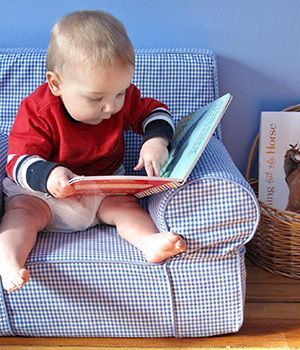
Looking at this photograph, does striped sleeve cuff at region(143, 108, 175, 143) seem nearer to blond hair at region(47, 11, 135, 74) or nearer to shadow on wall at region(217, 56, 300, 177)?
blond hair at region(47, 11, 135, 74)

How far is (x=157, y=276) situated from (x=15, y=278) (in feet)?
1.10

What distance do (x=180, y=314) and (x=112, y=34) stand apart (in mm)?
702

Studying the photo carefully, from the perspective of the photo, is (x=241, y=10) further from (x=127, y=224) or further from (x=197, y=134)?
(x=127, y=224)

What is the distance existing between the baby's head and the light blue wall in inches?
19.3

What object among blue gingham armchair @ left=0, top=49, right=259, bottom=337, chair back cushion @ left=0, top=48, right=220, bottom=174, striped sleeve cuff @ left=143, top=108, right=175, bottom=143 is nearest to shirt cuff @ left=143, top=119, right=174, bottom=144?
striped sleeve cuff @ left=143, top=108, right=175, bottom=143

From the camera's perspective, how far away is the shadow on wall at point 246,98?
1915mm

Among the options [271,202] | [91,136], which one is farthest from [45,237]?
[271,202]

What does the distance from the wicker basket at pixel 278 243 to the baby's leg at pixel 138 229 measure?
0.43 metres

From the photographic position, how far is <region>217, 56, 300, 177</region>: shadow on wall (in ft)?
6.28

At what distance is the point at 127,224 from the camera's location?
1.49 metres

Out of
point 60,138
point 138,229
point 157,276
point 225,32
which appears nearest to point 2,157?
point 60,138

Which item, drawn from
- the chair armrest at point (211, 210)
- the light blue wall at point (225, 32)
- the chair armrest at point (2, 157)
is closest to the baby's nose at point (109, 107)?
the chair armrest at point (211, 210)

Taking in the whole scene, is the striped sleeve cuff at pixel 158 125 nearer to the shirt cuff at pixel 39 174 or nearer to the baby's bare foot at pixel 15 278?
the shirt cuff at pixel 39 174

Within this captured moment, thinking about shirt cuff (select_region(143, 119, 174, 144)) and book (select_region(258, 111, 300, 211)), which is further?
book (select_region(258, 111, 300, 211))
